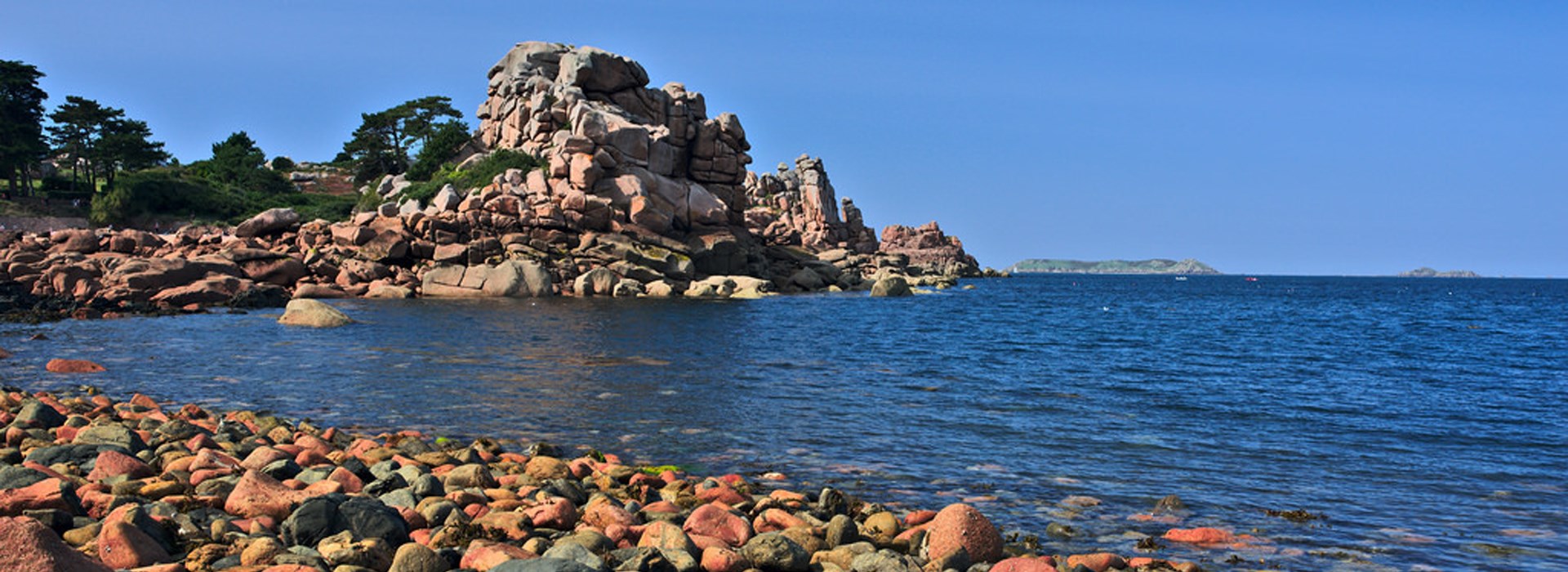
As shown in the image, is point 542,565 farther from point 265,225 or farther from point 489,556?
point 265,225

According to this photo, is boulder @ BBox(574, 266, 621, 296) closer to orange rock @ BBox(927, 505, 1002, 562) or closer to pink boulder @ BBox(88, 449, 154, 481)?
pink boulder @ BBox(88, 449, 154, 481)

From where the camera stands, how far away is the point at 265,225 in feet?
179

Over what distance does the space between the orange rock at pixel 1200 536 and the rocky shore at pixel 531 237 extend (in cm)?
3799

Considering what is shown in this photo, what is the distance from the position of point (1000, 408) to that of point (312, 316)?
24.0m

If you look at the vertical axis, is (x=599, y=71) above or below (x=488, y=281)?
above

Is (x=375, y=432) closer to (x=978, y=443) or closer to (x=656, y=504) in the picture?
(x=656, y=504)

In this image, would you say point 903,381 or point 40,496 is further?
point 903,381

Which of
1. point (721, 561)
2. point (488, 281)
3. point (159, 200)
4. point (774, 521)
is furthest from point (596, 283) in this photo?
point (721, 561)

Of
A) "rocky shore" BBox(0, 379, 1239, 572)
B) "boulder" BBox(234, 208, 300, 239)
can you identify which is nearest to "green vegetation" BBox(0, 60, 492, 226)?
"boulder" BBox(234, 208, 300, 239)

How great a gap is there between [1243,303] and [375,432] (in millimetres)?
88044

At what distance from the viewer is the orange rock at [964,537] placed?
28.1 feet

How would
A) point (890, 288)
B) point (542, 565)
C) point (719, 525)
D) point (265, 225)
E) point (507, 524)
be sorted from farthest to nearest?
point (890, 288), point (265, 225), point (719, 525), point (507, 524), point (542, 565)

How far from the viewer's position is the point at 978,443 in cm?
1515

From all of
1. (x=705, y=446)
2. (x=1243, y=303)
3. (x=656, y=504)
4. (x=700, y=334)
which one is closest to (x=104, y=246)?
(x=700, y=334)
